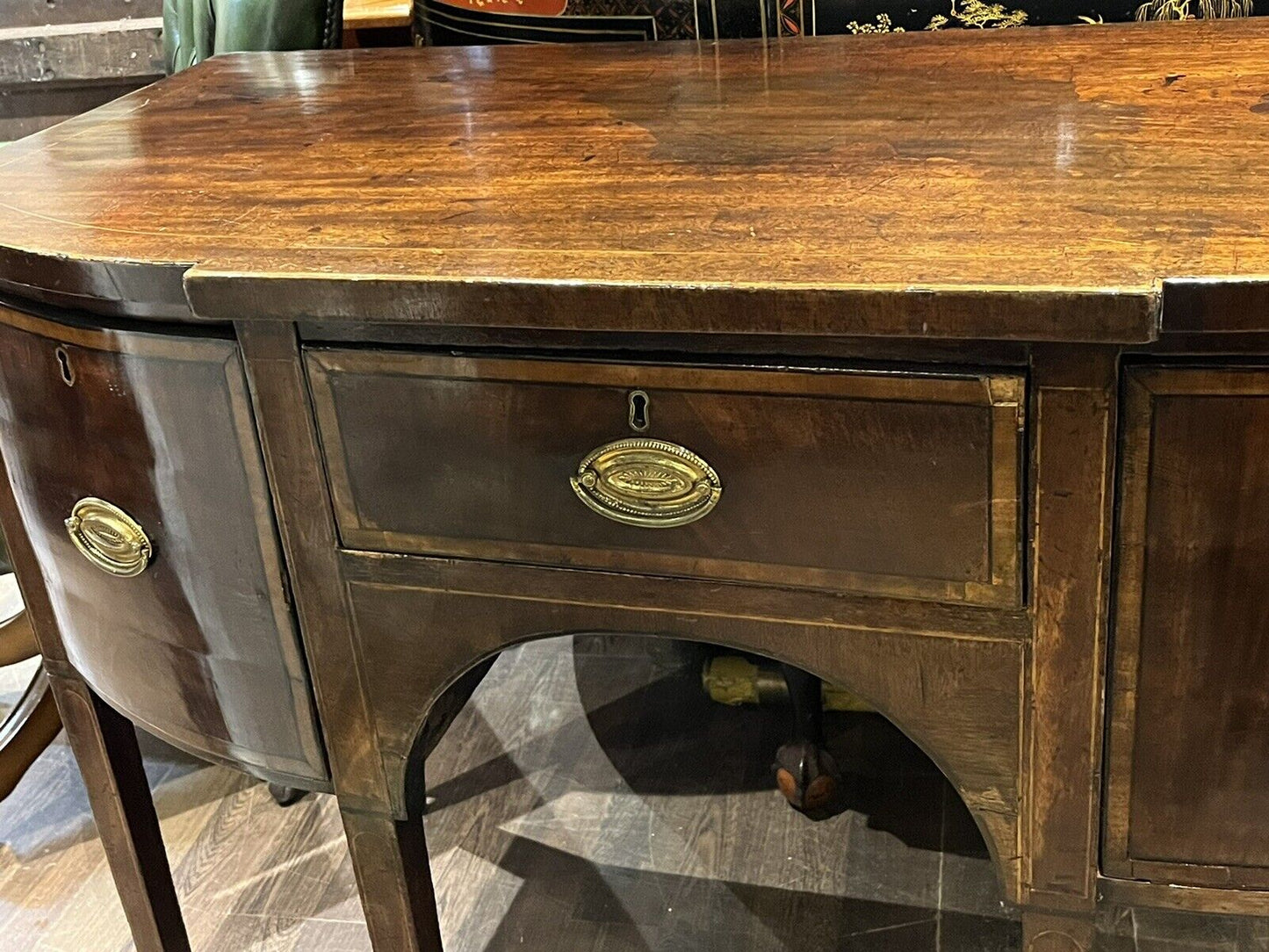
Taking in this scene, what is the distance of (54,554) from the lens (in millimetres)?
852

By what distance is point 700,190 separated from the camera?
29.0 inches

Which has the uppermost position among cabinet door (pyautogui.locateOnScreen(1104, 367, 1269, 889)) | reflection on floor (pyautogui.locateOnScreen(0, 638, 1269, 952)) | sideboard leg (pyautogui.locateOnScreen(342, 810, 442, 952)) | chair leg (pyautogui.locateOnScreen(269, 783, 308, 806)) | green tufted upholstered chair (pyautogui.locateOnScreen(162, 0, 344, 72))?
green tufted upholstered chair (pyautogui.locateOnScreen(162, 0, 344, 72))

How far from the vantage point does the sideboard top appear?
0.60 metres

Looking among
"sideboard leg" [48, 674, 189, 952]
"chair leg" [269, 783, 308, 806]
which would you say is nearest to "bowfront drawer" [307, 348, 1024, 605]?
"sideboard leg" [48, 674, 189, 952]

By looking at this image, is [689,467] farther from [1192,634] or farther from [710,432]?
[1192,634]

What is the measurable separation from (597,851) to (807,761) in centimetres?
20

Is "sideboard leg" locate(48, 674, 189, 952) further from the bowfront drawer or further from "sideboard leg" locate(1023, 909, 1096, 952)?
"sideboard leg" locate(1023, 909, 1096, 952)

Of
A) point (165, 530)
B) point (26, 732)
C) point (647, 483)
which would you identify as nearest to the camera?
point (647, 483)

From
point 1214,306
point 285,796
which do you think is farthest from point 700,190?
point 285,796

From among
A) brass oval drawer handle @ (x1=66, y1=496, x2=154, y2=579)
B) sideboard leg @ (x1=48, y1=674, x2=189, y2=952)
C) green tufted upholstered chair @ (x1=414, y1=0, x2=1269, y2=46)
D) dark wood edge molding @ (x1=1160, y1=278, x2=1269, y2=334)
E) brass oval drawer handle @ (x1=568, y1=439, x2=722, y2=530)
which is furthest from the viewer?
green tufted upholstered chair @ (x1=414, y1=0, x2=1269, y2=46)

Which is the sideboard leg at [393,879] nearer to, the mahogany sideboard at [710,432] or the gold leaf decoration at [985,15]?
the mahogany sideboard at [710,432]

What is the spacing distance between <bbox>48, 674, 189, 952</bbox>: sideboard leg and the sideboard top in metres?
0.35

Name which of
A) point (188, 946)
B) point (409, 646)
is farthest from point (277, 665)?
point (188, 946)

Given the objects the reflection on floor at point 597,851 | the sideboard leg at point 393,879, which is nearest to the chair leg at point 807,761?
the reflection on floor at point 597,851
